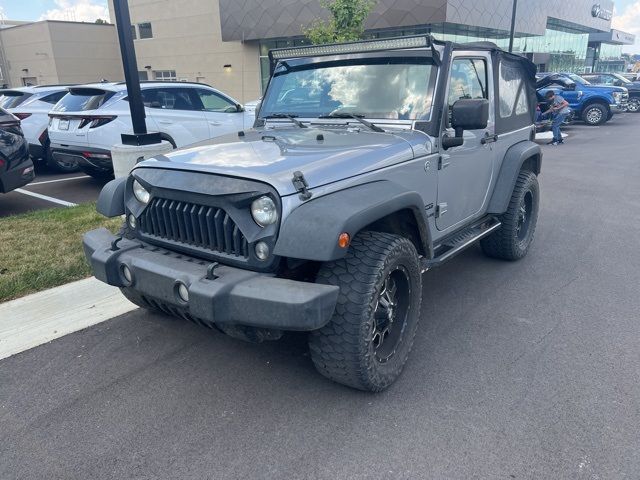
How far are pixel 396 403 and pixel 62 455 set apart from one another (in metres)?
1.82

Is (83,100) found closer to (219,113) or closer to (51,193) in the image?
(51,193)

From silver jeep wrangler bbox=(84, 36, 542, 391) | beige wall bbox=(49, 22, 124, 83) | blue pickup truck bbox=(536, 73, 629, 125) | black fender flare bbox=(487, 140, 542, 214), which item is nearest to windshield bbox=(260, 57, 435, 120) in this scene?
silver jeep wrangler bbox=(84, 36, 542, 391)

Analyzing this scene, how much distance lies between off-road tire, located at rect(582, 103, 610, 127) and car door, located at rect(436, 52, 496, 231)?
17374mm

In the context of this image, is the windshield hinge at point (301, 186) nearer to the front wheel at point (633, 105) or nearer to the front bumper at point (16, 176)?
the front bumper at point (16, 176)

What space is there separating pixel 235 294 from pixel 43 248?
12.5 feet

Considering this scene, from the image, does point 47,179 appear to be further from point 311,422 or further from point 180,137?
point 311,422

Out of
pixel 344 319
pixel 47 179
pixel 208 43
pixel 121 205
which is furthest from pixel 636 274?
pixel 208 43

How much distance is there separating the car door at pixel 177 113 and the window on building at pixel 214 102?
18cm

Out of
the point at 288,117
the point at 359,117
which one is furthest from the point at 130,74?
the point at 359,117

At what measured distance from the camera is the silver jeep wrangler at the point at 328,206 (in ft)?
8.11

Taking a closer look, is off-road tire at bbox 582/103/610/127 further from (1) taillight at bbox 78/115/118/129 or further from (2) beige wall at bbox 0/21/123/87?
(2) beige wall at bbox 0/21/123/87

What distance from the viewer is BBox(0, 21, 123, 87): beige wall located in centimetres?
3528

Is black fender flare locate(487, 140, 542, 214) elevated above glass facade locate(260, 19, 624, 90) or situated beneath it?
situated beneath

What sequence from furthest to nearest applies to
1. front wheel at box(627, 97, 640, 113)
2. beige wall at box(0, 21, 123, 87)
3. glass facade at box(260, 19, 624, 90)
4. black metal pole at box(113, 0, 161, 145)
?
1. beige wall at box(0, 21, 123, 87)
2. front wheel at box(627, 97, 640, 113)
3. glass facade at box(260, 19, 624, 90)
4. black metal pole at box(113, 0, 161, 145)
